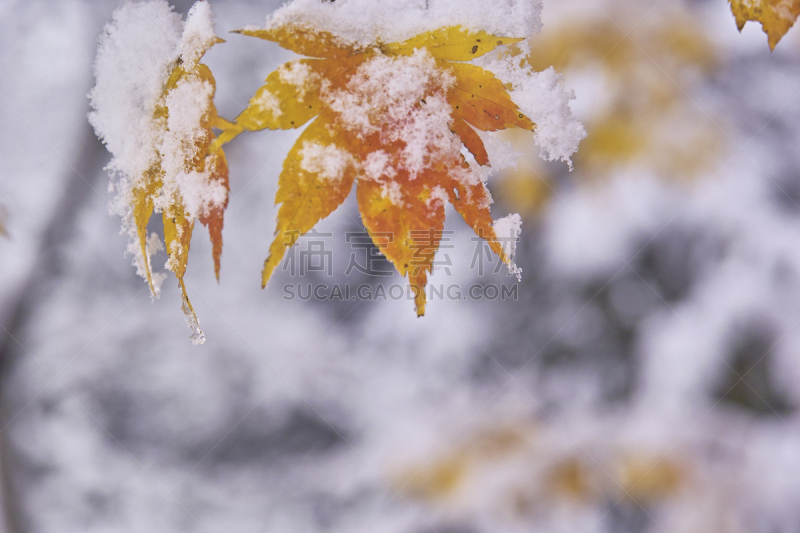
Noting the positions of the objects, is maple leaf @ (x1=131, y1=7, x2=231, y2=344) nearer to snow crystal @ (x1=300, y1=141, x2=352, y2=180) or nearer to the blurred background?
snow crystal @ (x1=300, y1=141, x2=352, y2=180)

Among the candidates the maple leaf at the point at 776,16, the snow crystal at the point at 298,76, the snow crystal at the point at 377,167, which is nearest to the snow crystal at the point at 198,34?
the snow crystal at the point at 298,76

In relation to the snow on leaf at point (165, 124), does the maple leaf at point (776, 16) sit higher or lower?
higher

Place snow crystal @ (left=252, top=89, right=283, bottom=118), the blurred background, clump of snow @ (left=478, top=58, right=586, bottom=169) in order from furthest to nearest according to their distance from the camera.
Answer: the blurred background → clump of snow @ (left=478, top=58, right=586, bottom=169) → snow crystal @ (left=252, top=89, right=283, bottom=118)

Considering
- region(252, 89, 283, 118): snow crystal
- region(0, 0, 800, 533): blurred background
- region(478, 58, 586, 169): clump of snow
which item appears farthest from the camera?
region(0, 0, 800, 533): blurred background

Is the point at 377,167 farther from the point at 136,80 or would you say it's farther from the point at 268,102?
the point at 136,80

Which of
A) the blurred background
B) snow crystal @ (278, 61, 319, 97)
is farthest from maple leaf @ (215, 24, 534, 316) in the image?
the blurred background

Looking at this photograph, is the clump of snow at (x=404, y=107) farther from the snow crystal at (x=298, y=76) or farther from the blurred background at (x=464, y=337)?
the blurred background at (x=464, y=337)

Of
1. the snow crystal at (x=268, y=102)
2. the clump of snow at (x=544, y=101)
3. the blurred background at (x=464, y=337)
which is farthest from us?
the blurred background at (x=464, y=337)
